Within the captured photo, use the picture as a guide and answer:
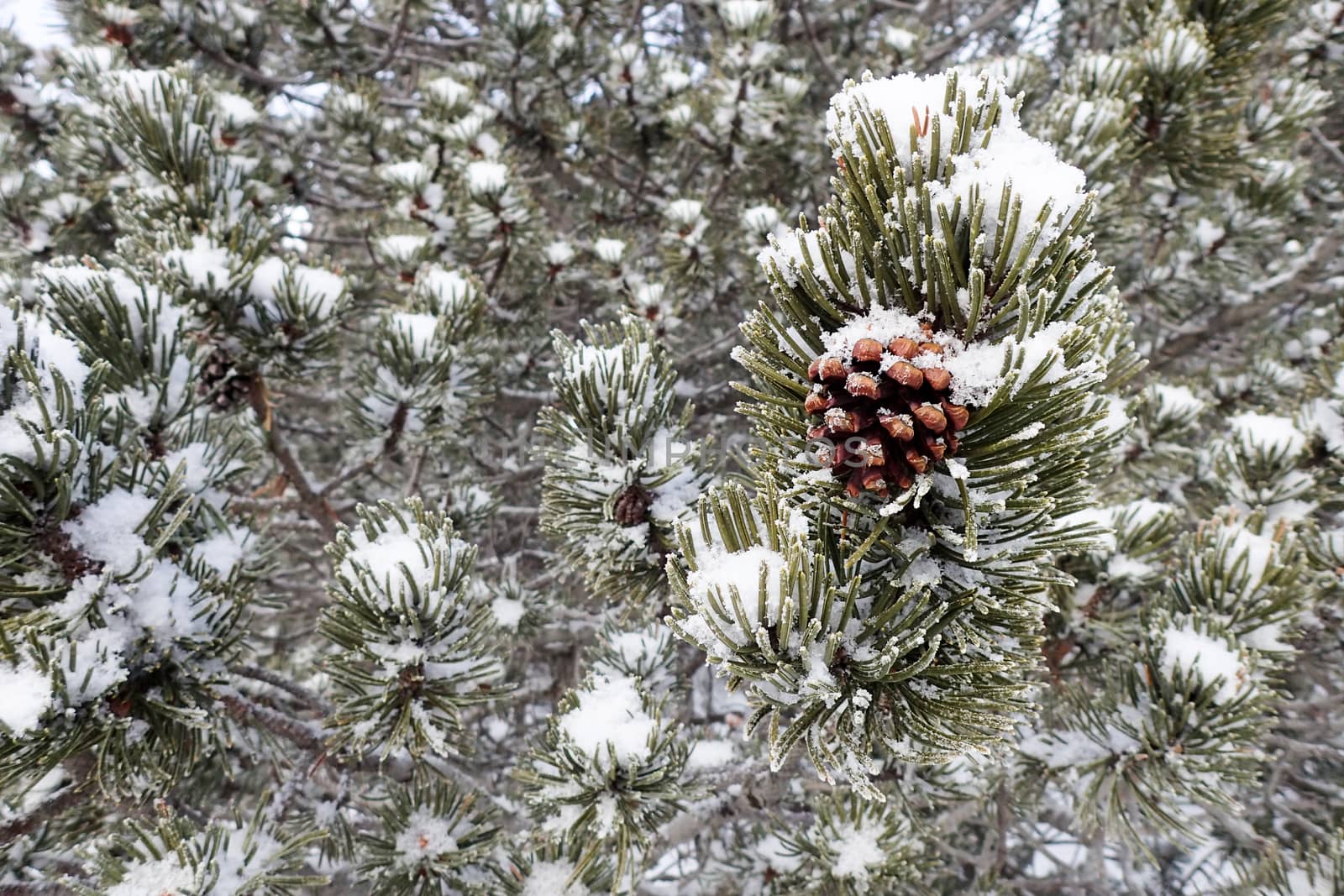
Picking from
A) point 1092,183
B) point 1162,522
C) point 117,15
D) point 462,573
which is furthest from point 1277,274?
point 117,15

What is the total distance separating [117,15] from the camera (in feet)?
9.07

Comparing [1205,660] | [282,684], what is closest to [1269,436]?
[1205,660]

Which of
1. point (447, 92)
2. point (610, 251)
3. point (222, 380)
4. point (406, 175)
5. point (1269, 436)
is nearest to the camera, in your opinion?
point (222, 380)

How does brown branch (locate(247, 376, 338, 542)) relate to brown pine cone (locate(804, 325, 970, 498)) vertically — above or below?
below

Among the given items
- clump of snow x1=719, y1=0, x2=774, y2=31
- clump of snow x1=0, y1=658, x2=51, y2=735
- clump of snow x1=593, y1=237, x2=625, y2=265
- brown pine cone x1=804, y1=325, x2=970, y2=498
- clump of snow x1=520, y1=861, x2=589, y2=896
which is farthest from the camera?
clump of snow x1=719, y1=0, x2=774, y2=31

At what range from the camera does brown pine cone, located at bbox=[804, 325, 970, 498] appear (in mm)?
738

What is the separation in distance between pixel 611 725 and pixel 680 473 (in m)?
0.46

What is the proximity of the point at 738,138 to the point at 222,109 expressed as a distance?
1.83 metres

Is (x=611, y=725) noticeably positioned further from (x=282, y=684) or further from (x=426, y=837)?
(x=282, y=684)

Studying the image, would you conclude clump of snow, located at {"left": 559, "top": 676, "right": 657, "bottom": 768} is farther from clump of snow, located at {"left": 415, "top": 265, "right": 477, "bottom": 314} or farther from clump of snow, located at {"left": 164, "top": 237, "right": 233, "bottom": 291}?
clump of snow, located at {"left": 164, "top": 237, "right": 233, "bottom": 291}

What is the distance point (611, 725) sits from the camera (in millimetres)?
1240

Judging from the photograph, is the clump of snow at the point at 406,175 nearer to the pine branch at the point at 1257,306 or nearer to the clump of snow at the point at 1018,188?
the clump of snow at the point at 1018,188

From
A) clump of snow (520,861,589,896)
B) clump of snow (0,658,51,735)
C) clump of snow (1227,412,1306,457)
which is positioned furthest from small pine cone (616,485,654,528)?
clump of snow (1227,412,1306,457)

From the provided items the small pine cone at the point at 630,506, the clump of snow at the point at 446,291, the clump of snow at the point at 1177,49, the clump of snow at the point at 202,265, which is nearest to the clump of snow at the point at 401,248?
the clump of snow at the point at 446,291
